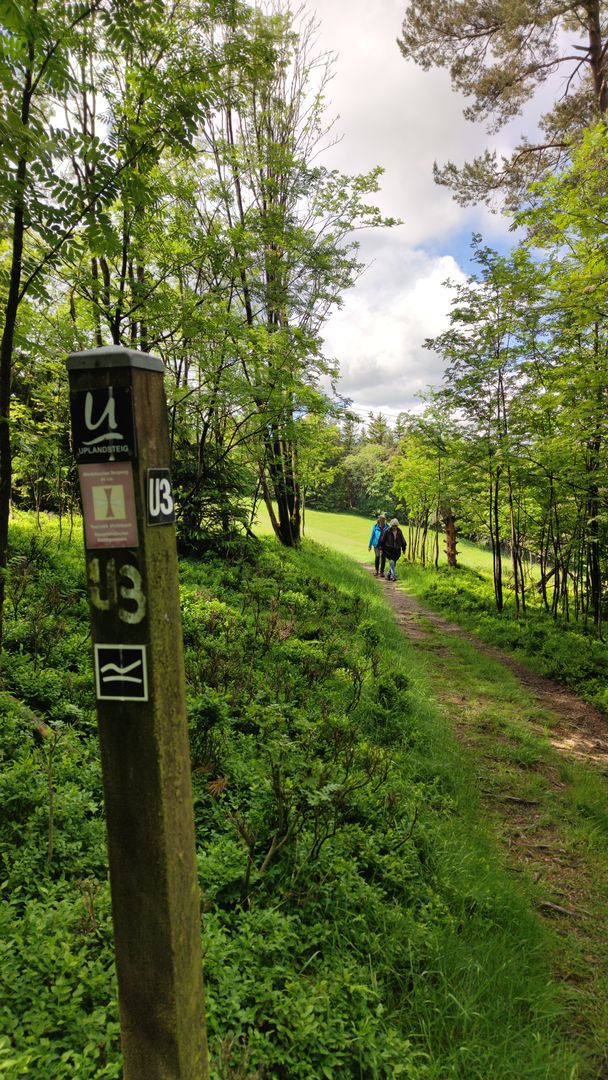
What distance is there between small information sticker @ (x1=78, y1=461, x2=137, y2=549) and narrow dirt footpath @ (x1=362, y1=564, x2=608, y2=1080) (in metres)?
3.33

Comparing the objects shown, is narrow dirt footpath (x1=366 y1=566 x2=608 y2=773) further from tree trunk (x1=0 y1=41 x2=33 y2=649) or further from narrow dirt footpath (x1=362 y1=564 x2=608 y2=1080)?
tree trunk (x1=0 y1=41 x2=33 y2=649)

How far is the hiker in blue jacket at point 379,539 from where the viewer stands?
17438 millimetres

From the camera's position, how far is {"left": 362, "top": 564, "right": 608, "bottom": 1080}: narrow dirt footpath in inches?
125

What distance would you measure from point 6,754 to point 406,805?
110 inches

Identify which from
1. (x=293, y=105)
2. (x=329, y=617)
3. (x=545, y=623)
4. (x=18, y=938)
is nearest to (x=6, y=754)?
(x=18, y=938)

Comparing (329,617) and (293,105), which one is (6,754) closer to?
(329,617)

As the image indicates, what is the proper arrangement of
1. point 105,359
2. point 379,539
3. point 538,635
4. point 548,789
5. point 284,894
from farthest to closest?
point 379,539, point 538,635, point 548,789, point 284,894, point 105,359

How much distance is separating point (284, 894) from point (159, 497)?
8.35 ft

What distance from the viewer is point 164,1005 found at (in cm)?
140

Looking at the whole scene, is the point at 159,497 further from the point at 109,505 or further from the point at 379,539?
the point at 379,539

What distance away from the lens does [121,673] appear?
1318 mm

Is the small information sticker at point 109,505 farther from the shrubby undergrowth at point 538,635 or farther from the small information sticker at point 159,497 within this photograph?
the shrubby undergrowth at point 538,635

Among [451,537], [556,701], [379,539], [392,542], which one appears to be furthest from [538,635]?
[451,537]

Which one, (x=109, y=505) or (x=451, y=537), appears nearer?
(x=109, y=505)
